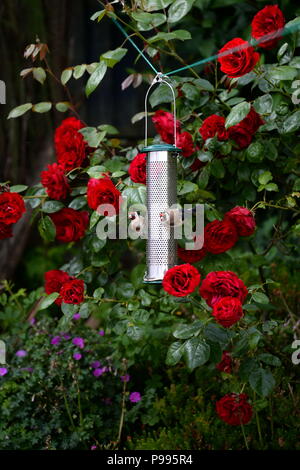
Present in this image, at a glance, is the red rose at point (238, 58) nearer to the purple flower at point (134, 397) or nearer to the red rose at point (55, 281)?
the red rose at point (55, 281)

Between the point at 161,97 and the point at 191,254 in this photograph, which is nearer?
the point at 191,254

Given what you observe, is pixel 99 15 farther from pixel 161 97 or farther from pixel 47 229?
pixel 47 229

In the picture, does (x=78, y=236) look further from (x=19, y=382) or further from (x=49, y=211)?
(x=19, y=382)

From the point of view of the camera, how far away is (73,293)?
2145 millimetres

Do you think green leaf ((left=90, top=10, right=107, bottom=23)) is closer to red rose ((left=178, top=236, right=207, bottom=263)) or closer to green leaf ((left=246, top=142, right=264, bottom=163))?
green leaf ((left=246, top=142, right=264, bottom=163))

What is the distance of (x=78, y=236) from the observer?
2.35 meters

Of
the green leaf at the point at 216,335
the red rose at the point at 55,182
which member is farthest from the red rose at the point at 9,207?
the green leaf at the point at 216,335

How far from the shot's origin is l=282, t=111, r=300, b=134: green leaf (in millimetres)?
2145

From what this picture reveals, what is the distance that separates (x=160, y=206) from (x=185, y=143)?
35 cm

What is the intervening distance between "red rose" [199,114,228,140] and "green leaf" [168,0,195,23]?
381 millimetres

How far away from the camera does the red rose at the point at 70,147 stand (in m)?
2.35

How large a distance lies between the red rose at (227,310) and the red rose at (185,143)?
0.73 metres

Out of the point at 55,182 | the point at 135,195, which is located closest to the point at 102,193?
the point at 135,195

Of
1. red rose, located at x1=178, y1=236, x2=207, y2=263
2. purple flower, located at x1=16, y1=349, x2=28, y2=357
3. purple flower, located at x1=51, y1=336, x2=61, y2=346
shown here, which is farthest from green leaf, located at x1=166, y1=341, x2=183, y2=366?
purple flower, located at x1=16, y1=349, x2=28, y2=357
